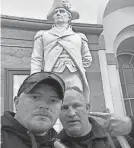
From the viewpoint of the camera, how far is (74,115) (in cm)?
90

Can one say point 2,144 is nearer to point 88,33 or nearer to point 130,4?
point 88,33

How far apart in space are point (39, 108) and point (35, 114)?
0.07 feet

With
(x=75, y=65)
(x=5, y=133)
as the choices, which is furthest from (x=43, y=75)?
(x=75, y=65)

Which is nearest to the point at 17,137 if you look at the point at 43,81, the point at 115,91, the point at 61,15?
the point at 43,81

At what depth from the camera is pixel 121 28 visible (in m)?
3.42

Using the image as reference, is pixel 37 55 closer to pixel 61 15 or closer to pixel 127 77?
pixel 61 15

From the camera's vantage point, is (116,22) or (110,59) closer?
(110,59)

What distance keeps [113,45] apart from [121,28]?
34cm

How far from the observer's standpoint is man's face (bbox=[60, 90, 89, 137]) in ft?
2.85

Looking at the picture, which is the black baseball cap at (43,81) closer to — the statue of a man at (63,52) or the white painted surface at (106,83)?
the statue of a man at (63,52)

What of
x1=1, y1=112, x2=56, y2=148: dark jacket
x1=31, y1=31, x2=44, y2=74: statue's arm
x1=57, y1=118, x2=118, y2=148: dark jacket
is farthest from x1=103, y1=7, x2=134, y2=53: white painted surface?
x1=1, y1=112, x2=56, y2=148: dark jacket

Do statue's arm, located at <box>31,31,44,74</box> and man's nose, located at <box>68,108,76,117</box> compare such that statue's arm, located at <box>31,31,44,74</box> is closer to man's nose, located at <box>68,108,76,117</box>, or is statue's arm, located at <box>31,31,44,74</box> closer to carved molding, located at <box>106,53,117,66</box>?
man's nose, located at <box>68,108,76,117</box>

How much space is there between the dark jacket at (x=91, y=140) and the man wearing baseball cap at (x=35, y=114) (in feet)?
0.57

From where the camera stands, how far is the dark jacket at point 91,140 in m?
0.81
